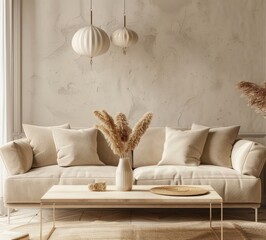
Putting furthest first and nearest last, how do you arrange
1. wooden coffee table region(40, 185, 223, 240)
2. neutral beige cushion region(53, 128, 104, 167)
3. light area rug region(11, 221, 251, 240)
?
neutral beige cushion region(53, 128, 104, 167) < light area rug region(11, 221, 251, 240) < wooden coffee table region(40, 185, 223, 240)

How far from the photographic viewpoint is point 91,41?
4.74 metres

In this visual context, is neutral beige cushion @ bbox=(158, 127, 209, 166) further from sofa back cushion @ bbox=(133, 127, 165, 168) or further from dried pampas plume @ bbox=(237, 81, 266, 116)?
dried pampas plume @ bbox=(237, 81, 266, 116)

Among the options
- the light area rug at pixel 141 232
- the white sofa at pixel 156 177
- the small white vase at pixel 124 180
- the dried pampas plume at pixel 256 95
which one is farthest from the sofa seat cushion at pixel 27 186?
the dried pampas plume at pixel 256 95

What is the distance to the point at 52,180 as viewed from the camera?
4.14 metres

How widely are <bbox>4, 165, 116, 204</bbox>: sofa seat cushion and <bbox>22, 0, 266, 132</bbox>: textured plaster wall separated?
1.05 m

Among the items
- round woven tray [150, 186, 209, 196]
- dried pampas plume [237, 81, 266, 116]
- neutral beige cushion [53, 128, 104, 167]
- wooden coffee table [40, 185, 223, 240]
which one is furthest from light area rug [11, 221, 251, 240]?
dried pampas plume [237, 81, 266, 116]

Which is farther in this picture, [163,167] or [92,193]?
[163,167]

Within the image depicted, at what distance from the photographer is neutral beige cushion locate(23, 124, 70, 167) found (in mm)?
4578

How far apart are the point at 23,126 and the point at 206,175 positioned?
6.08ft

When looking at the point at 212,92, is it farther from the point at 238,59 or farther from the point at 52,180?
the point at 52,180

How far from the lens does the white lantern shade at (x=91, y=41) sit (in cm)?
475

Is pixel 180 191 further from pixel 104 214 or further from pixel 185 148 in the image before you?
pixel 104 214

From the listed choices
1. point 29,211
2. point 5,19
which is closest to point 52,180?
point 29,211

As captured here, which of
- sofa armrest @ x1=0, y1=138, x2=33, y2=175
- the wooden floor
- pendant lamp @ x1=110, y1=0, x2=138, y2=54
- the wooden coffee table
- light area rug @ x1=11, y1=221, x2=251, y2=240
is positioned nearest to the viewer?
the wooden coffee table
